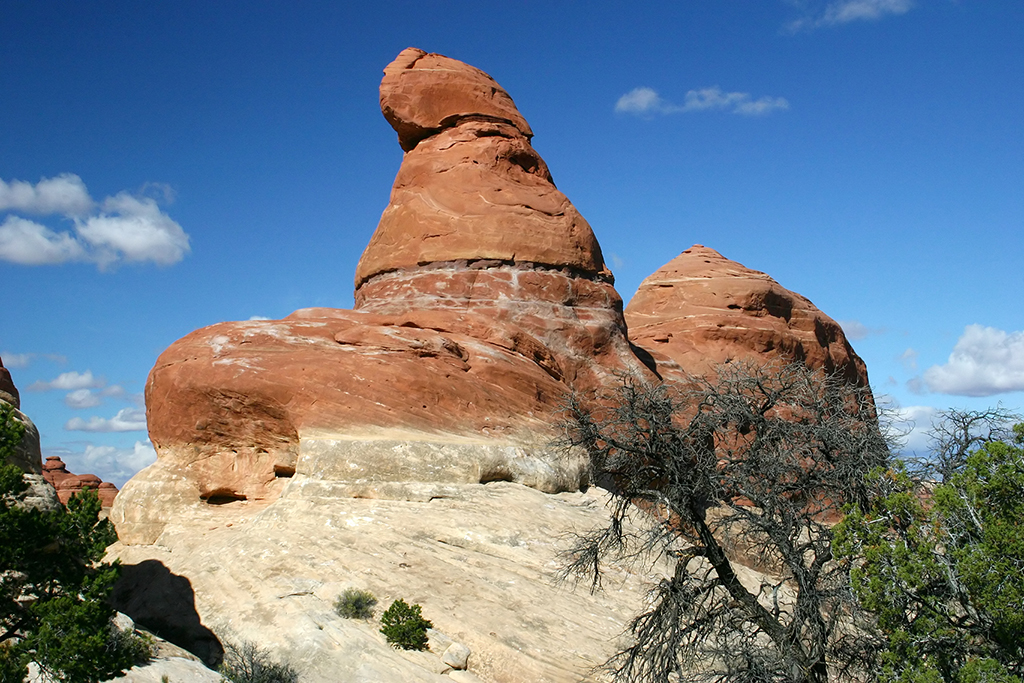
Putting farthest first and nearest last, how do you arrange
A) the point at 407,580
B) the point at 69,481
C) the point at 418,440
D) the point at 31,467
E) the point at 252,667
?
the point at 69,481 → the point at 418,440 → the point at 407,580 → the point at 31,467 → the point at 252,667

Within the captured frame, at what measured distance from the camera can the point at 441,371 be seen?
18797 millimetres

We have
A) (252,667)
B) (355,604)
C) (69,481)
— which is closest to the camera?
(252,667)

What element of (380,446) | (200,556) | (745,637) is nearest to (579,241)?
(380,446)

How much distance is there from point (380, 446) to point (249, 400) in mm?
3110

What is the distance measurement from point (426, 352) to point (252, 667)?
8.27 metres

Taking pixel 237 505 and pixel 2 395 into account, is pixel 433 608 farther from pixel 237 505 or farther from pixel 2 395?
pixel 2 395

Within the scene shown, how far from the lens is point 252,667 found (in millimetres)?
12367

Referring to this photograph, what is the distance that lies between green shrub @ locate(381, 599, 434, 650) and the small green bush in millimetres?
279

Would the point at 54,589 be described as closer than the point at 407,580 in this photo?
Yes

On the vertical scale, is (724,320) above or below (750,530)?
above

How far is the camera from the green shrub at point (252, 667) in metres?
12.2

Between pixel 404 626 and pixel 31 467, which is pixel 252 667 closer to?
pixel 404 626

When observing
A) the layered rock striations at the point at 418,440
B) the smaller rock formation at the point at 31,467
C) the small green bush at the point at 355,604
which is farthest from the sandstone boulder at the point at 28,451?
the small green bush at the point at 355,604

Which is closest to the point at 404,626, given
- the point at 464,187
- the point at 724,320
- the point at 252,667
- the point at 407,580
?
the point at 407,580
